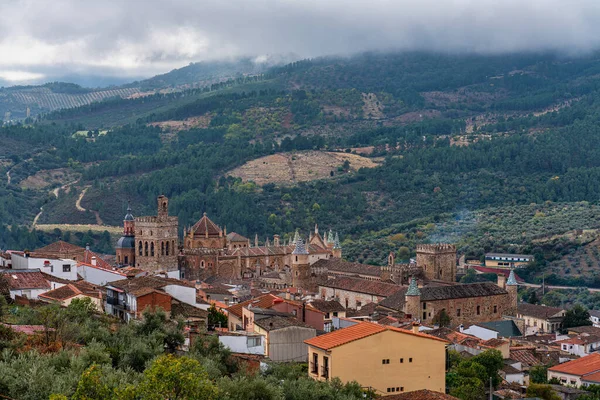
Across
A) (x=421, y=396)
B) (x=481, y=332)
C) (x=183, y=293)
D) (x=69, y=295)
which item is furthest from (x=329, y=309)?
(x=421, y=396)

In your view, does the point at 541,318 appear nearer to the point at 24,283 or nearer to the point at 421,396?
the point at 24,283

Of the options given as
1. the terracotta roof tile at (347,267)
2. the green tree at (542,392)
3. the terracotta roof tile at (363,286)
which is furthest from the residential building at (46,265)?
the terracotta roof tile at (347,267)

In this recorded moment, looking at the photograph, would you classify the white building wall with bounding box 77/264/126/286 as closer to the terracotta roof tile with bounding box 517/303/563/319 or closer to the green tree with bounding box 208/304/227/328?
the green tree with bounding box 208/304/227/328

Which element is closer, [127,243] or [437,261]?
[437,261]

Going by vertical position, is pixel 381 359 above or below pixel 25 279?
below

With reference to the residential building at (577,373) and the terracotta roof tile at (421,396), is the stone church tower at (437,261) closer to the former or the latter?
the residential building at (577,373)

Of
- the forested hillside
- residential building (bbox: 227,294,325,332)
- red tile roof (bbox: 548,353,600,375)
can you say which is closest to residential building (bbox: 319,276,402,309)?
red tile roof (bbox: 548,353,600,375)
